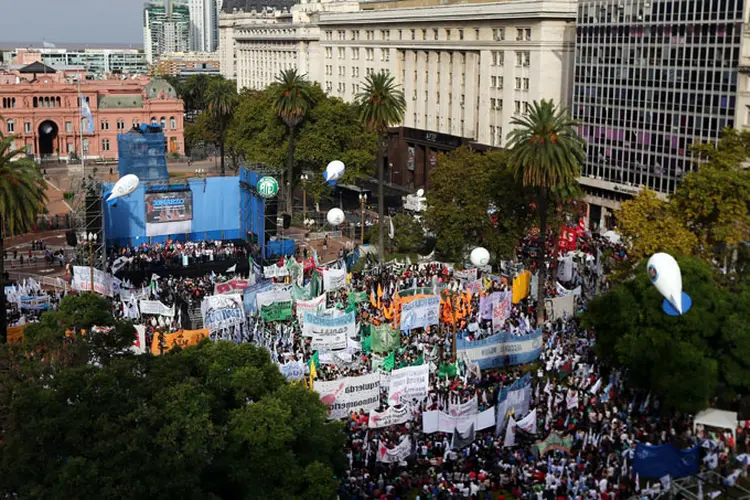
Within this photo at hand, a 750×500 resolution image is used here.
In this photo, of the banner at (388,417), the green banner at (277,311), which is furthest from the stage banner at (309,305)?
the banner at (388,417)

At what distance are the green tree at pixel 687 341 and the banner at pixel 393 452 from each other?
11125 millimetres

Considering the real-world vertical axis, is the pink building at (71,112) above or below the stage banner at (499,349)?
above

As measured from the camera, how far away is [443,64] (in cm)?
9694

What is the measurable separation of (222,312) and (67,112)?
9206 centimetres

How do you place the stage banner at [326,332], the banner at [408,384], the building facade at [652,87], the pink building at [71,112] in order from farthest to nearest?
the pink building at [71,112] < the building facade at [652,87] < the stage banner at [326,332] < the banner at [408,384]

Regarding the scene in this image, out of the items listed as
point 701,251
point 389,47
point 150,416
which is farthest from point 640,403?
point 389,47

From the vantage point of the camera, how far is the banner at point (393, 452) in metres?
31.0

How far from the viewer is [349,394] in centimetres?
3381

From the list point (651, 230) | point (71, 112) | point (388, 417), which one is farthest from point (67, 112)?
point (388, 417)

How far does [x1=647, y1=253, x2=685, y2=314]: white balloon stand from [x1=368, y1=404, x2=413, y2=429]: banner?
36.2ft

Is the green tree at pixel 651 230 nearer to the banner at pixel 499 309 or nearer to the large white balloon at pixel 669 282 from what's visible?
the banner at pixel 499 309

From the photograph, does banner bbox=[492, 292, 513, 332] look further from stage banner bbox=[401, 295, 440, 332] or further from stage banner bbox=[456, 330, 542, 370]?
stage banner bbox=[456, 330, 542, 370]

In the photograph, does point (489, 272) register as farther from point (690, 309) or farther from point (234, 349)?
point (234, 349)

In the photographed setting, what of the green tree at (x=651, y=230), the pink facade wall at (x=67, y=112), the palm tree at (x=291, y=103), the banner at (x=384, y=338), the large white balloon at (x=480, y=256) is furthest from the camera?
the pink facade wall at (x=67, y=112)
